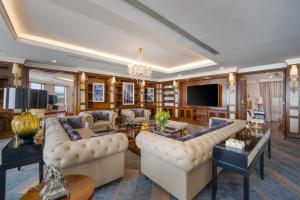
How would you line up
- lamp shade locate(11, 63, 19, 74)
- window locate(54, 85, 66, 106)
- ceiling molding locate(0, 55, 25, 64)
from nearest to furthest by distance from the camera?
lamp shade locate(11, 63, 19, 74), ceiling molding locate(0, 55, 25, 64), window locate(54, 85, 66, 106)

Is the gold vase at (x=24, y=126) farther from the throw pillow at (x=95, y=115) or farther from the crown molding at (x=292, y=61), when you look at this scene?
the crown molding at (x=292, y=61)

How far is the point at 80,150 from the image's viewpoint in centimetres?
181

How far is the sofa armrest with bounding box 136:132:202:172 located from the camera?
1.63m

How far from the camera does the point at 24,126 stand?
1.78 m

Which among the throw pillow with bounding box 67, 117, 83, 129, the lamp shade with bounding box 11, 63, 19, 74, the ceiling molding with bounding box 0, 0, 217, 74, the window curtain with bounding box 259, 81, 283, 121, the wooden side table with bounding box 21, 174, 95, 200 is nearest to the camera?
the wooden side table with bounding box 21, 174, 95, 200

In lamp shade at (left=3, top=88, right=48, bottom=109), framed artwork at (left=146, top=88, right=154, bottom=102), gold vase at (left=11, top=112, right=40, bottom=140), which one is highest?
framed artwork at (left=146, top=88, right=154, bottom=102)

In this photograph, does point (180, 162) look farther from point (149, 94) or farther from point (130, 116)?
point (149, 94)

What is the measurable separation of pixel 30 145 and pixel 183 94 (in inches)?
294

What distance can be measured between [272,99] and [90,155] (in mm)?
10301

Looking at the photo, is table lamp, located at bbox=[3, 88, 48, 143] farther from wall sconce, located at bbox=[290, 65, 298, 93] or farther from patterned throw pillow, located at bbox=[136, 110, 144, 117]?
wall sconce, located at bbox=[290, 65, 298, 93]

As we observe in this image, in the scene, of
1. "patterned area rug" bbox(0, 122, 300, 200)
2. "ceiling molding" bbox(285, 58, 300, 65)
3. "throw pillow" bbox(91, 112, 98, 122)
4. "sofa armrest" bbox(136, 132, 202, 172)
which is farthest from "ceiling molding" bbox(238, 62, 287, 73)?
"throw pillow" bbox(91, 112, 98, 122)

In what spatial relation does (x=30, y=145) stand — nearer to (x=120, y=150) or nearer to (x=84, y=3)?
(x=120, y=150)

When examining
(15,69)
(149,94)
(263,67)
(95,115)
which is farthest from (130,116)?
(263,67)

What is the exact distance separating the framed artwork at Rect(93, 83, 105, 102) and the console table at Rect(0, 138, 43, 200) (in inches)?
195
